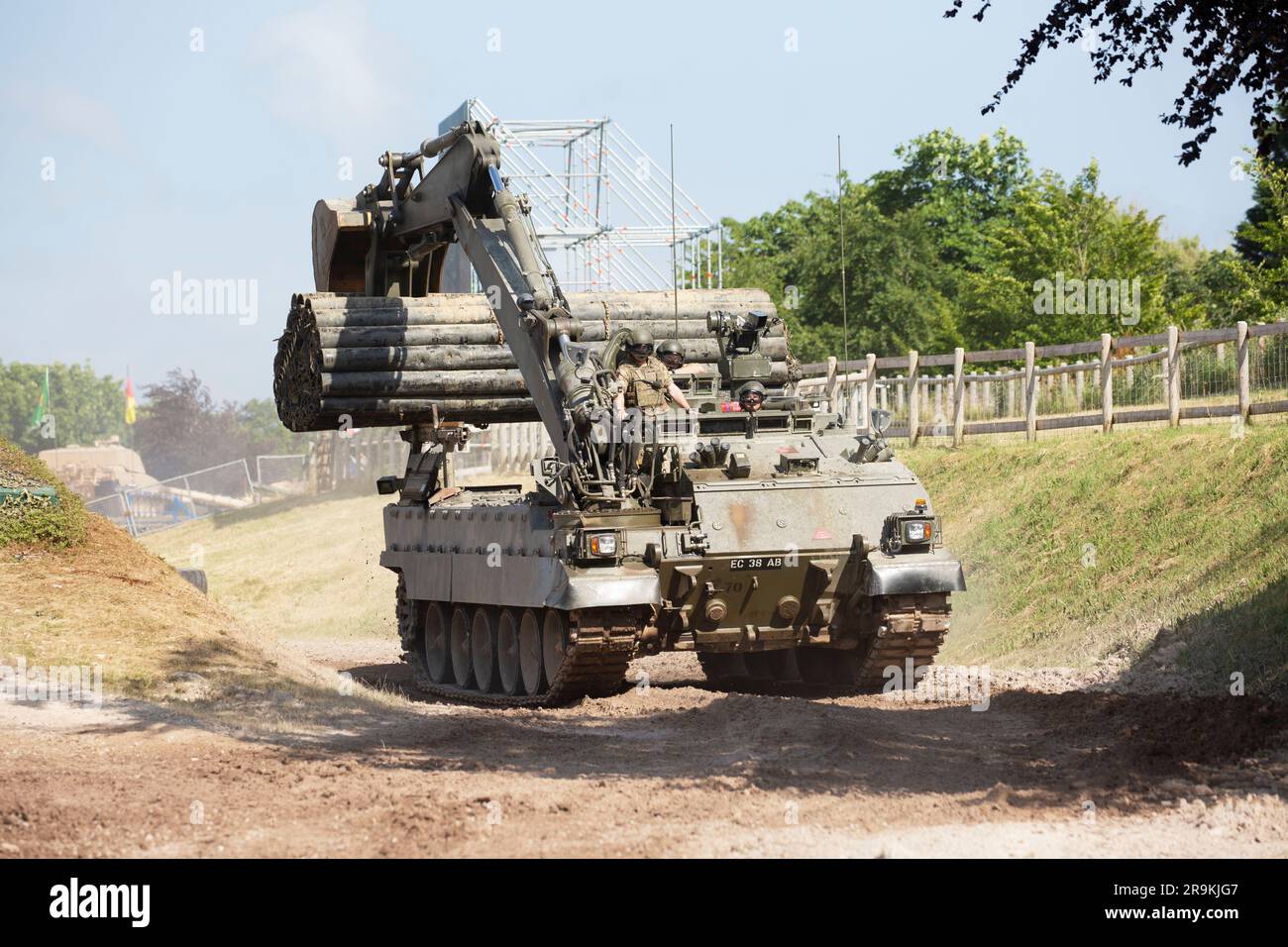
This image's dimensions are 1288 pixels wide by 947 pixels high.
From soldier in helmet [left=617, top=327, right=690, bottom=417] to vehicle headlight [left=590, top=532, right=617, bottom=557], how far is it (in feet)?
4.75

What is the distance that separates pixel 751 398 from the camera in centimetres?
1502

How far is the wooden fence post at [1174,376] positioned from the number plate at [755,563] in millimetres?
9453

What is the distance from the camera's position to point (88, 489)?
6794cm

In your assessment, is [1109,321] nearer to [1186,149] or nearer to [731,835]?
[1186,149]

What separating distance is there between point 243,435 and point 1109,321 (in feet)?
269

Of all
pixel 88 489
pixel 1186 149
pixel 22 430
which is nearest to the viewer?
pixel 1186 149

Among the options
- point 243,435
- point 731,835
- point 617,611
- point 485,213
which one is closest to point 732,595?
point 617,611

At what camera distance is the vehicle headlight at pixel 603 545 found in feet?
44.9

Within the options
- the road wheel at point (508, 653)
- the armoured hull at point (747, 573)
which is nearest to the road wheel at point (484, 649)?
the road wheel at point (508, 653)

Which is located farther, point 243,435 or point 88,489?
point 243,435

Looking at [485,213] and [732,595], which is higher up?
[485,213]

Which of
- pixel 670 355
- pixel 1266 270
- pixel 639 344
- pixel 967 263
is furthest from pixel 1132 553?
pixel 967 263

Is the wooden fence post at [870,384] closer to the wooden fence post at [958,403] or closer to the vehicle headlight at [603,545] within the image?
the wooden fence post at [958,403]

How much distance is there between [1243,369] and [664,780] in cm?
1287
